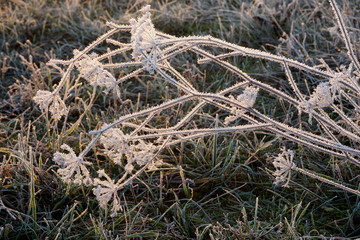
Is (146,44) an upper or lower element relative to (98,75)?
upper

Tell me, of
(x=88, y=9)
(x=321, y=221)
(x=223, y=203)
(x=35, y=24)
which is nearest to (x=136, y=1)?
(x=88, y=9)

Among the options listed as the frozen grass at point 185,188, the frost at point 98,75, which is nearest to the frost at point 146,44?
the frost at point 98,75

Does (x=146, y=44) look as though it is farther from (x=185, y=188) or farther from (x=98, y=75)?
(x=185, y=188)

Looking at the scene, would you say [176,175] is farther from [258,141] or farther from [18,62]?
[18,62]

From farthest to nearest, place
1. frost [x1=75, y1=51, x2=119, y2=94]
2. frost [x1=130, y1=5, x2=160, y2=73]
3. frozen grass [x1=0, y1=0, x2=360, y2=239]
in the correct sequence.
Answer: frozen grass [x1=0, y1=0, x2=360, y2=239], frost [x1=75, y1=51, x2=119, y2=94], frost [x1=130, y1=5, x2=160, y2=73]

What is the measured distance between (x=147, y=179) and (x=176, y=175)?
0.15 m

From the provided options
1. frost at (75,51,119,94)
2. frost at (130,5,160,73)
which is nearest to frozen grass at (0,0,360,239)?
frost at (75,51,119,94)

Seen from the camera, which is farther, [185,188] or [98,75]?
[185,188]

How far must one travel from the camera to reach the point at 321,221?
1.83m

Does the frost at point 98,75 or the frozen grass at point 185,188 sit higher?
the frost at point 98,75

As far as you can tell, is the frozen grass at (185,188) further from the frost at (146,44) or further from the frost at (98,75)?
the frost at (146,44)

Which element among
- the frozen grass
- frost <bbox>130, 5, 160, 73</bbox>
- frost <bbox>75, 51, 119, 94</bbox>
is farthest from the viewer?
the frozen grass

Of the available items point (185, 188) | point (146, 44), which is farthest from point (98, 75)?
point (185, 188)

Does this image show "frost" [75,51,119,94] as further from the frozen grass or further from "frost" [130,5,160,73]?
the frozen grass
